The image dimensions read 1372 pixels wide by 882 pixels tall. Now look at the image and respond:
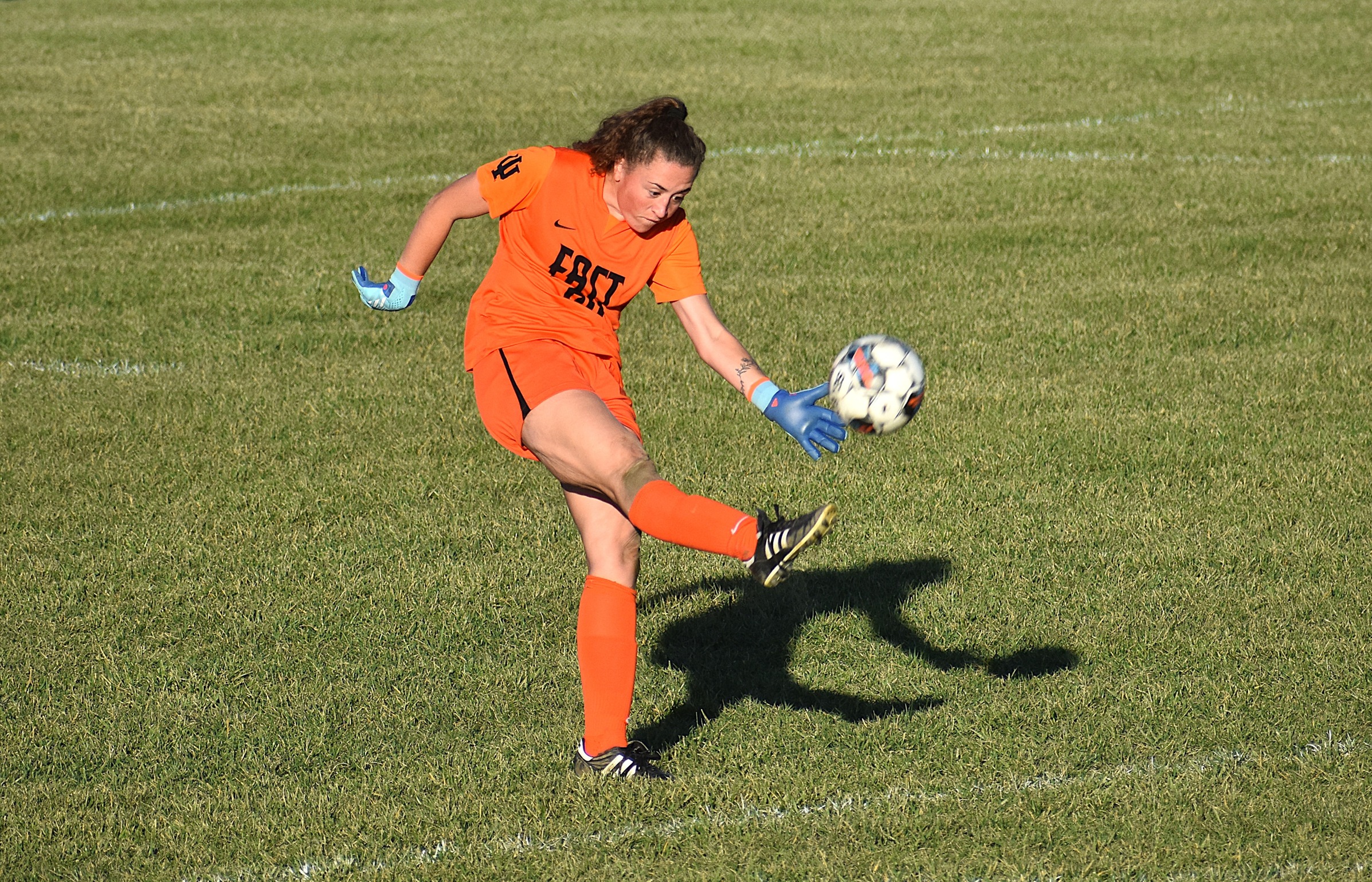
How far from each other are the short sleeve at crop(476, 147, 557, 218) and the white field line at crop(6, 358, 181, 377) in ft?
19.0

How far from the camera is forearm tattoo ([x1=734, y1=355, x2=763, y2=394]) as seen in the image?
17.8 ft

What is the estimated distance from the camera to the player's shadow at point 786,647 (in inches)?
229

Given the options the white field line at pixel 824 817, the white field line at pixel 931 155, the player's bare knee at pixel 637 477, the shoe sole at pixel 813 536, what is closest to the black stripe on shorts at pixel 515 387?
the player's bare knee at pixel 637 477

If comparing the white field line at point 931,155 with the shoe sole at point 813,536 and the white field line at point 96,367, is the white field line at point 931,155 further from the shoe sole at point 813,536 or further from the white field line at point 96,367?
the shoe sole at point 813,536

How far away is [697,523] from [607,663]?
0.78 meters

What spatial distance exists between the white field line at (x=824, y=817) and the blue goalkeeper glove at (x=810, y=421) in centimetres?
124

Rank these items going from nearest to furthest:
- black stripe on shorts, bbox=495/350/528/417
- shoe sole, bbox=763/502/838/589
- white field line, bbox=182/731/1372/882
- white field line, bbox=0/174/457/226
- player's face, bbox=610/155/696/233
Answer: shoe sole, bbox=763/502/838/589 → white field line, bbox=182/731/1372/882 → player's face, bbox=610/155/696/233 → black stripe on shorts, bbox=495/350/528/417 → white field line, bbox=0/174/457/226

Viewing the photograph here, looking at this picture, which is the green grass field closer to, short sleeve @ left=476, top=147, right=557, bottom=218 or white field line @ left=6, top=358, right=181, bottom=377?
white field line @ left=6, top=358, right=181, bottom=377

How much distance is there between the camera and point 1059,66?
21.4m

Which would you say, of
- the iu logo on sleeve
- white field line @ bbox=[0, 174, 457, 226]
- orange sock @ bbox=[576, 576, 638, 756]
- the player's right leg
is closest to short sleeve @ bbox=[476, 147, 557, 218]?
the iu logo on sleeve

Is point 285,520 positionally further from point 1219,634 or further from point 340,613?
point 1219,634

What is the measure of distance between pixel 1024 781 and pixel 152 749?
329 cm

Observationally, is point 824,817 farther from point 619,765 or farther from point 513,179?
point 513,179

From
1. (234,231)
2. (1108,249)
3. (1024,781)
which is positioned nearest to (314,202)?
(234,231)
